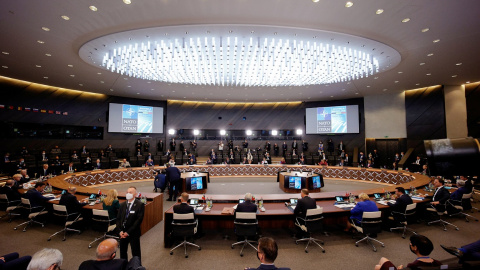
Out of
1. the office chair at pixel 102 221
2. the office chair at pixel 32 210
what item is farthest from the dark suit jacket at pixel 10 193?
the office chair at pixel 102 221

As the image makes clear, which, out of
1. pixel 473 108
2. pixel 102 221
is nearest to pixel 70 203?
pixel 102 221

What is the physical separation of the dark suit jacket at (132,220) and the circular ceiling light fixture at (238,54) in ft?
16.5

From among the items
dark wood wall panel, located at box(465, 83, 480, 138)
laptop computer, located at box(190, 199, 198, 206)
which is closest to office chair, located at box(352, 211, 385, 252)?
laptop computer, located at box(190, 199, 198, 206)

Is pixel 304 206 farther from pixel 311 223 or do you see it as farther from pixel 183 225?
pixel 183 225

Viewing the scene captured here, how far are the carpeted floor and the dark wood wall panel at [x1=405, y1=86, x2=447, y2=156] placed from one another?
10459 millimetres

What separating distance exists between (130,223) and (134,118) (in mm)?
15204

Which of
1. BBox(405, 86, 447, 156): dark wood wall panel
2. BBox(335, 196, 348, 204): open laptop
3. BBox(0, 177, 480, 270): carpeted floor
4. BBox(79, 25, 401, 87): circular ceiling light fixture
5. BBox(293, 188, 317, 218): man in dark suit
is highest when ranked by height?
BBox(79, 25, 401, 87): circular ceiling light fixture

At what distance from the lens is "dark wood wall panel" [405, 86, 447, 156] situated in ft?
43.8

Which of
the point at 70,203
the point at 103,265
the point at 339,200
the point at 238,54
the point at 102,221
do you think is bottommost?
the point at 102,221

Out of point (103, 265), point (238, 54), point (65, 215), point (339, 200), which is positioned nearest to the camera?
point (103, 265)

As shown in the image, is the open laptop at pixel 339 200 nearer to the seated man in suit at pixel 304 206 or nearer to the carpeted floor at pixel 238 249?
the carpeted floor at pixel 238 249

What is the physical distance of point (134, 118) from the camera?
55.7 feet

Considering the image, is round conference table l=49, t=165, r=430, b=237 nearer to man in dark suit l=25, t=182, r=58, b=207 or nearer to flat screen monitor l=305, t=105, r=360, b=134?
man in dark suit l=25, t=182, r=58, b=207

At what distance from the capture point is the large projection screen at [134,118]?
16.3 metres
